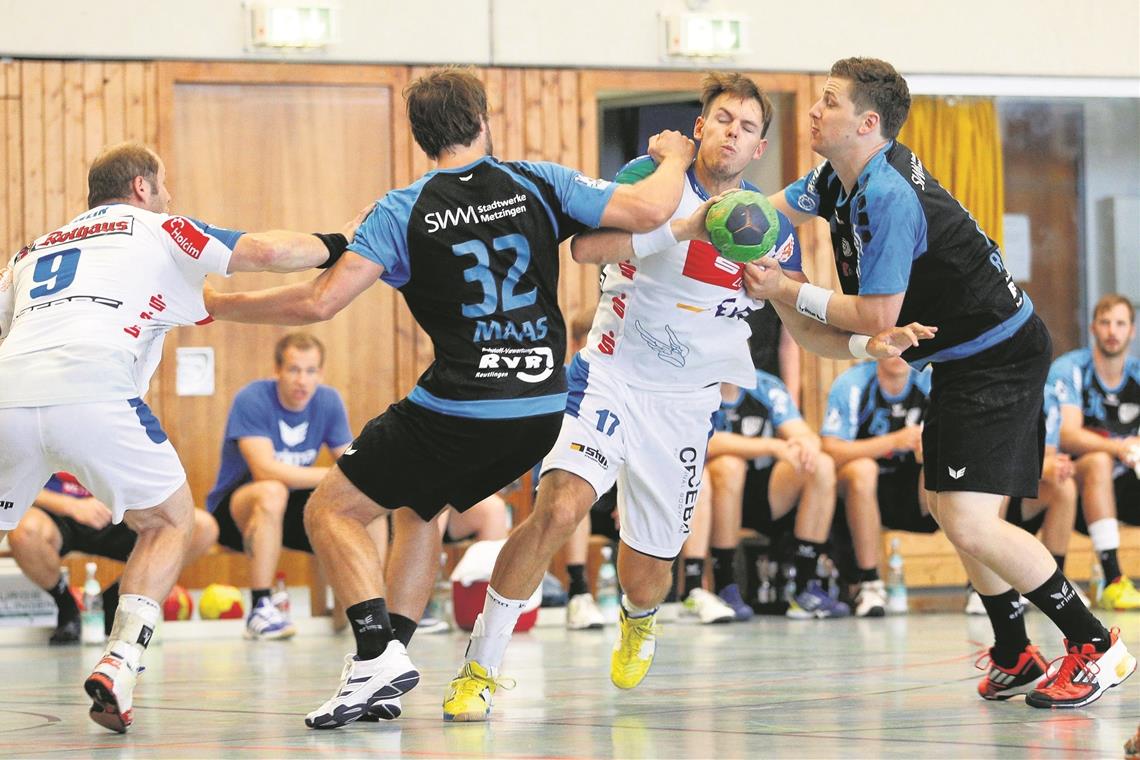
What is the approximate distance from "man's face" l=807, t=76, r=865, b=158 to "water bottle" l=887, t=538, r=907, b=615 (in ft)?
15.7

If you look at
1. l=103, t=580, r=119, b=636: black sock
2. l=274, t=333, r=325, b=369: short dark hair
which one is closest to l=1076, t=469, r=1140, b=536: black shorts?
l=274, t=333, r=325, b=369: short dark hair

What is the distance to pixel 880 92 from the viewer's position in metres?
5.09

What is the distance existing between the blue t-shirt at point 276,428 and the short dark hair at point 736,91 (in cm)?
389

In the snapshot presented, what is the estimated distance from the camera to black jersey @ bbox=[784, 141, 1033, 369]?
193 inches

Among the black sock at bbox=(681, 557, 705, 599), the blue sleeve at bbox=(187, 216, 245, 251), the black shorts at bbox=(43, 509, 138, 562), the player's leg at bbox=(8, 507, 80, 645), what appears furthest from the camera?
the black sock at bbox=(681, 557, 705, 599)

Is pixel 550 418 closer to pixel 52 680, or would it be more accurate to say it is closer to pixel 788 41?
pixel 52 680

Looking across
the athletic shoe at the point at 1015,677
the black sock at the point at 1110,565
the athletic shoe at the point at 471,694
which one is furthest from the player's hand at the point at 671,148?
the black sock at the point at 1110,565

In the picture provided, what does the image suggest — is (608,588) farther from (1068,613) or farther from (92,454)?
(92,454)

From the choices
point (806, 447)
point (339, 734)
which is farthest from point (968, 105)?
point (339, 734)

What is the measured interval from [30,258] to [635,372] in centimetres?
202

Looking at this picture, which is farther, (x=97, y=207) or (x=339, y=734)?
(x=97, y=207)

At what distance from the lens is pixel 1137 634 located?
7473 millimetres

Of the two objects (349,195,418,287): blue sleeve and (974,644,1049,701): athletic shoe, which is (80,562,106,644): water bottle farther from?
(974,644,1049,701): athletic shoe

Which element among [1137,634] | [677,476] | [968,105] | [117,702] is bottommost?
[1137,634]
